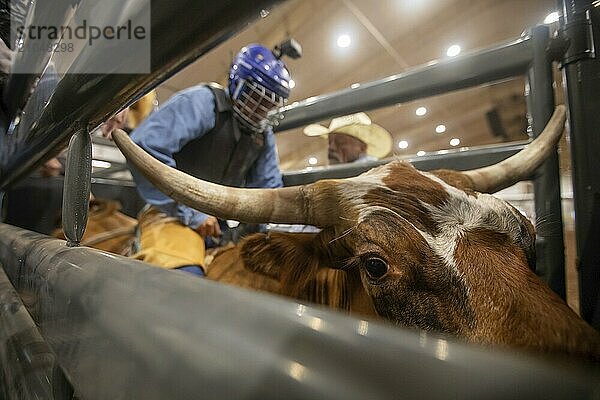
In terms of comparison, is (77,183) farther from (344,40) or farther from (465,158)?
(344,40)

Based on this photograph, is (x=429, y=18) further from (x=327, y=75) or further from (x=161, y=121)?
(x=161, y=121)

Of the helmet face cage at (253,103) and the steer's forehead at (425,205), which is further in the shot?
the helmet face cage at (253,103)

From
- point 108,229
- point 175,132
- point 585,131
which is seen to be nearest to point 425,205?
point 585,131

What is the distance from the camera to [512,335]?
2.21ft

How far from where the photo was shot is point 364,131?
3354 mm

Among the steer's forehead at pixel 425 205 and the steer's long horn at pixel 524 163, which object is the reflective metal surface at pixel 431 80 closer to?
the steer's long horn at pixel 524 163

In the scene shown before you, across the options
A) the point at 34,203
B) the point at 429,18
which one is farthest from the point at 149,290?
the point at 429,18

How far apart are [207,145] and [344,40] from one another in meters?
4.42

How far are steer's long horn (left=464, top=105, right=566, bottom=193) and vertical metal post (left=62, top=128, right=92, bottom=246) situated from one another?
1021 millimetres

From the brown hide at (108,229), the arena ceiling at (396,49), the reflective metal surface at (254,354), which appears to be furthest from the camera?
the arena ceiling at (396,49)

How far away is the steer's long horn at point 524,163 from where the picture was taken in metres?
1.25

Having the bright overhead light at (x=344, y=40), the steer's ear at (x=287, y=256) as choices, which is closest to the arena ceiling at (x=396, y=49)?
the bright overhead light at (x=344, y=40)

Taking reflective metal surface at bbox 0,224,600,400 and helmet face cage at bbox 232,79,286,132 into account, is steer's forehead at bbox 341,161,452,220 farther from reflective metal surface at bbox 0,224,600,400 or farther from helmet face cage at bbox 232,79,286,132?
helmet face cage at bbox 232,79,286,132

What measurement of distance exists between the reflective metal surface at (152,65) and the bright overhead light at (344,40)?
5.84 meters
